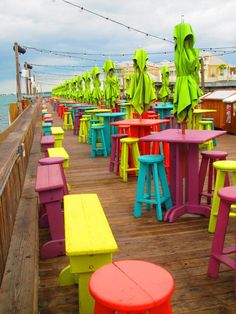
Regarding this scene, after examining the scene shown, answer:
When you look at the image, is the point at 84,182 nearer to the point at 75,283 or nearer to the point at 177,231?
the point at 177,231

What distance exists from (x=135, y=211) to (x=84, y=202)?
1.56 meters

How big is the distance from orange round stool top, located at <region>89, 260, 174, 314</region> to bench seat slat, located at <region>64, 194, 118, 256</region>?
1.33 feet

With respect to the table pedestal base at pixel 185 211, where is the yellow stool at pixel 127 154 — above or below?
above

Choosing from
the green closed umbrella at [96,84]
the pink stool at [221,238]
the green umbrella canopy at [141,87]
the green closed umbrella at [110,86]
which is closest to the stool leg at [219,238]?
the pink stool at [221,238]

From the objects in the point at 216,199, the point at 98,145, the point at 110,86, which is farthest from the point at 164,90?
the point at 216,199

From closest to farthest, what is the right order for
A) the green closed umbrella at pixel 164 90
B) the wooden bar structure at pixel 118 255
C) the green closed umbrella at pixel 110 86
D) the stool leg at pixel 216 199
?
the wooden bar structure at pixel 118 255
the stool leg at pixel 216 199
the green closed umbrella at pixel 110 86
the green closed umbrella at pixel 164 90

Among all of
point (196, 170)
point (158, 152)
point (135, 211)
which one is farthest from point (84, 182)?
point (196, 170)

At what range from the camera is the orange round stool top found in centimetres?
152

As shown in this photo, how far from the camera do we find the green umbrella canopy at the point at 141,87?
21.8 ft

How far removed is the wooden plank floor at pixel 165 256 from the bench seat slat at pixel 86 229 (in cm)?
61

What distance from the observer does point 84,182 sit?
6648 millimetres

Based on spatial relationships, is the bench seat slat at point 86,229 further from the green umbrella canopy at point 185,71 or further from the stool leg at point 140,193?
the green umbrella canopy at point 185,71

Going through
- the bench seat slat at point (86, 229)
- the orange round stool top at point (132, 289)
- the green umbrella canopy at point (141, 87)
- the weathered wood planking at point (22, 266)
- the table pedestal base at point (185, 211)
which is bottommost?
the table pedestal base at point (185, 211)

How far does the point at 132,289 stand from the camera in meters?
1.62
